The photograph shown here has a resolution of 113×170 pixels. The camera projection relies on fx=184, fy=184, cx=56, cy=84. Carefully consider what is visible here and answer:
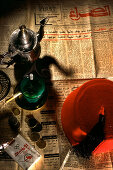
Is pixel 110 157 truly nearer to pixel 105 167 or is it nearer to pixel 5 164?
pixel 105 167

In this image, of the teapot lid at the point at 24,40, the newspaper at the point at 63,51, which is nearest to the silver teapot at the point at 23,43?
the teapot lid at the point at 24,40

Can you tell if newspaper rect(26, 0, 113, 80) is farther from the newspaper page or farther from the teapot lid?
the teapot lid

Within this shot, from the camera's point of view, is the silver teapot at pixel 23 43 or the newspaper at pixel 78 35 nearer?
the silver teapot at pixel 23 43

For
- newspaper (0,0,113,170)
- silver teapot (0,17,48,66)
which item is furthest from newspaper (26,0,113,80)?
silver teapot (0,17,48,66)

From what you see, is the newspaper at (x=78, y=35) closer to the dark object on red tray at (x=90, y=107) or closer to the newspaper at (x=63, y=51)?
the newspaper at (x=63, y=51)

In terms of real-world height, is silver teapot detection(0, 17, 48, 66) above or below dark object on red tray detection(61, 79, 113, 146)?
above

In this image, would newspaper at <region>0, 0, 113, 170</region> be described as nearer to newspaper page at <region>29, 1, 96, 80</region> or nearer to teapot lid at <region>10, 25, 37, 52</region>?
newspaper page at <region>29, 1, 96, 80</region>

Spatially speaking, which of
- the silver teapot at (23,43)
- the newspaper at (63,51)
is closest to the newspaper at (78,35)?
the newspaper at (63,51)

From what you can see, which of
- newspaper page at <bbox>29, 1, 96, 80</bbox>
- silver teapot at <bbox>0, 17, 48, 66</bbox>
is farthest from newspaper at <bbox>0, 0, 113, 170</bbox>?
silver teapot at <bbox>0, 17, 48, 66</bbox>

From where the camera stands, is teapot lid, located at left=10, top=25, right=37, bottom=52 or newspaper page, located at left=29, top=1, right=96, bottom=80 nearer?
teapot lid, located at left=10, top=25, right=37, bottom=52

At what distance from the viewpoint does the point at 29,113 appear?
0.58 m

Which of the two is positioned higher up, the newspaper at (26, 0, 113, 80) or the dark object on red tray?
the newspaper at (26, 0, 113, 80)

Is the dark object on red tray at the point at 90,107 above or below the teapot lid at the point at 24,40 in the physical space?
below

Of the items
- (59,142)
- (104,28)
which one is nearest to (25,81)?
(59,142)
